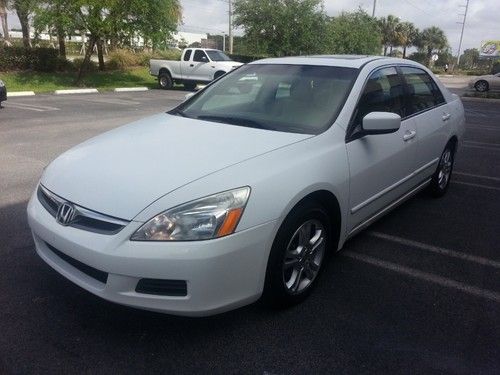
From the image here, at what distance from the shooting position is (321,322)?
9.54 feet

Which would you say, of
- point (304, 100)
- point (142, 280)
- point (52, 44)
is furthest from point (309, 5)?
point (142, 280)

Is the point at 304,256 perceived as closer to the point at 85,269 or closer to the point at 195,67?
the point at 85,269

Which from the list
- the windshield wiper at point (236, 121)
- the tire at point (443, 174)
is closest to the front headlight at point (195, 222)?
the windshield wiper at point (236, 121)

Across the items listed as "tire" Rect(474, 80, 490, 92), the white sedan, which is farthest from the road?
"tire" Rect(474, 80, 490, 92)

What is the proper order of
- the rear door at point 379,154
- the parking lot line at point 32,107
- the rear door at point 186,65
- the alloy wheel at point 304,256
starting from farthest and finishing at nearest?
1. the rear door at point 186,65
2. the parking lot line at point 32,107
3. the rear door at point 379,154
4. the alloy wheel at point 304,256

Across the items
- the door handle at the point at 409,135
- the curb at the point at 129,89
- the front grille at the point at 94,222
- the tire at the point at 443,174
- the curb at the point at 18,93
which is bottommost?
the curb at the point at 129,89

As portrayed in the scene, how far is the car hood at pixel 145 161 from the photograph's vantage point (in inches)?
99.2

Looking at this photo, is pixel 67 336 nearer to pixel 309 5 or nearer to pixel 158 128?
pixel 158 128

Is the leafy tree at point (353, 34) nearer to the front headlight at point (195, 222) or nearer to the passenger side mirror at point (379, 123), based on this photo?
the passenger side mirror at point (379, 123)

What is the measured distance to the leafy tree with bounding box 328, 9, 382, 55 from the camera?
32.0 meters

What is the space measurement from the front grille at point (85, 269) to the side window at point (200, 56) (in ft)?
61.9

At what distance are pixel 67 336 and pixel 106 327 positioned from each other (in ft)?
0.72

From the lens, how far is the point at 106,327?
9.04 ft

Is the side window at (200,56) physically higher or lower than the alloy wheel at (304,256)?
higher
